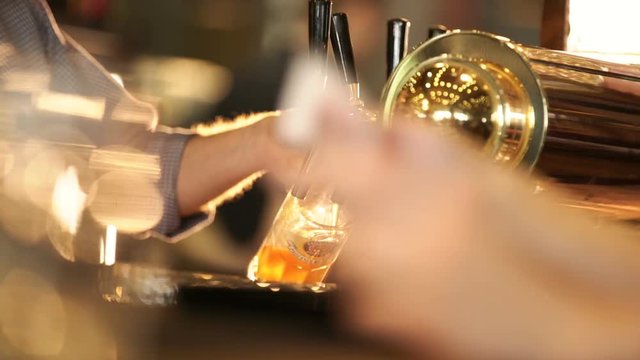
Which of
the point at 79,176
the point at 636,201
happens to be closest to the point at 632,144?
the point at 636,201

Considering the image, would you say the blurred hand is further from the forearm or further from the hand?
the forearm

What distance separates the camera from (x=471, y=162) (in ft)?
0.99

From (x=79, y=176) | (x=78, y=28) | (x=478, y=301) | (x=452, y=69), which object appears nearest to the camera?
(x=478, y=301)

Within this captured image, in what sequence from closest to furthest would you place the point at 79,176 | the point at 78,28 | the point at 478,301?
the point at 478,301
the point at 79,176
the point at 78,28

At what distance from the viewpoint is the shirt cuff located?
0.93 meters

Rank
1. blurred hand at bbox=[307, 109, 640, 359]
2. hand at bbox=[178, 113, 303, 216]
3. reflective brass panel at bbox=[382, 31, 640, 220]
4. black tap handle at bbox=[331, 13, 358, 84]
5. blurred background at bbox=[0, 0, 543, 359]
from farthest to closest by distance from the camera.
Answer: blurred background at bbox=[0, 0, 543, 359]
hand at bbox=[178, 113, 303, 216]
black tap handle at bbox=[331, 13, 358, 84]
reflective brass panel at bbox=[382, 31, 640, 220]
blurred hand at bbox=[307, 109, 640, 359]

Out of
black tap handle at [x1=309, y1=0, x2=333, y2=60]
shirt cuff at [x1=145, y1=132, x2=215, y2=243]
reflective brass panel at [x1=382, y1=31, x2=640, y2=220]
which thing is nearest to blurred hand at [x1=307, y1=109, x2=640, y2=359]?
reflective brass panel at [x1=382, y1=31, x2=640, y2=220]

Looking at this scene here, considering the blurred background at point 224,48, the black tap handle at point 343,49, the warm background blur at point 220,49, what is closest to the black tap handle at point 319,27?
the black tap handle at point 343,49

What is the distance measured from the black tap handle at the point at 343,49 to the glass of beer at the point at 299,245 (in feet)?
0.33

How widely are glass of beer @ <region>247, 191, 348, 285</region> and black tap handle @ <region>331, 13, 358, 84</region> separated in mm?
102

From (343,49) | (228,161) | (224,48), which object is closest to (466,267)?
(343,49)

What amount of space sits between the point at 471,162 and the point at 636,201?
0.88ft

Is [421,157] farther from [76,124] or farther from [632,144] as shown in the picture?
[76,124]

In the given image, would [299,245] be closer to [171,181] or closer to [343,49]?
[343,49]
